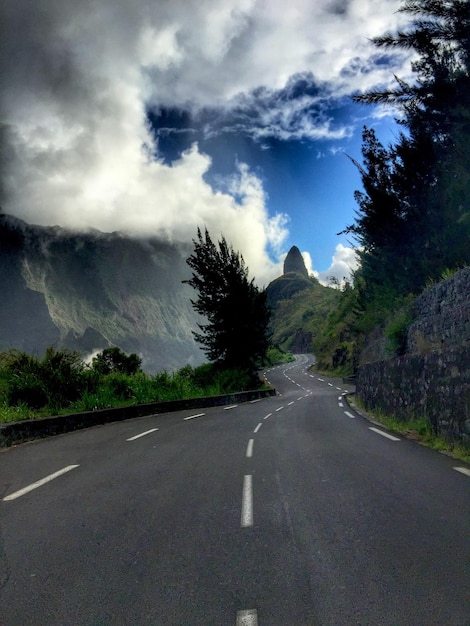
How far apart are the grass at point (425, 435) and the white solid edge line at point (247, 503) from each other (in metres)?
3.75

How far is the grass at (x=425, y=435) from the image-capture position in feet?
25.6

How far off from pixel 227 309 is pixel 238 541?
28565mm

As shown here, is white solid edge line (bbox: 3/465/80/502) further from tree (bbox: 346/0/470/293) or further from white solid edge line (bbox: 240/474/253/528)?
tree (bbox: 346/0/470/293)

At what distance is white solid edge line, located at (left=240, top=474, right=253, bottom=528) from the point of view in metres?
4.56

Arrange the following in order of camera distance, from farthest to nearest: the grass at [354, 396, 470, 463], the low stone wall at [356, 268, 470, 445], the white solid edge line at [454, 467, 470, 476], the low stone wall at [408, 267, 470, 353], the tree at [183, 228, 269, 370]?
the tree at [183, 228, 269, 370]
the low stone wall at [408, 267, 470, 353]
the low stone wall at [356, 268, 470, 445]
the grass at [354, 396, 470, 463]
the white solid edge line at [454, 467, 470, 476]

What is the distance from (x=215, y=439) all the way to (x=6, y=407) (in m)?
7.48

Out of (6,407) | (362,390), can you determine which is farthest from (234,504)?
(362,390)

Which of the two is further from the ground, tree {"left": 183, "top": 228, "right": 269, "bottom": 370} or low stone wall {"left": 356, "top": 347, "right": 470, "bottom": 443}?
tree {"left": 183, "top": 228, "right": 269, "bottom": 370}

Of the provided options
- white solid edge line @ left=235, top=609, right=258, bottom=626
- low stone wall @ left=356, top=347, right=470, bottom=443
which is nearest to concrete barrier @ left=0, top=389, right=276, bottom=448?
white solid edge line @ left=235, top=609, right=258, bottom=626

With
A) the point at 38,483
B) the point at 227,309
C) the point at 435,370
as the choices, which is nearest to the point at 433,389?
the point at 435,370

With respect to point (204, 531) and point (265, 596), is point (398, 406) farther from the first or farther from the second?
point (265, 596)

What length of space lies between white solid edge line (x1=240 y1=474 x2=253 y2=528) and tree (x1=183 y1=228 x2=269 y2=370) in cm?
2563

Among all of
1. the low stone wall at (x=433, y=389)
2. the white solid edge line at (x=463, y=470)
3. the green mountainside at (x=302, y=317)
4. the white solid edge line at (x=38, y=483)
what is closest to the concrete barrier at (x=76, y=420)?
the white solid edge line at (x=38, y=483)

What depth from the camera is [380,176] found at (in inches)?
869
